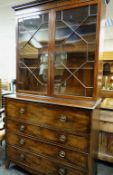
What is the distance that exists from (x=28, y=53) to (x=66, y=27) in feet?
1.94

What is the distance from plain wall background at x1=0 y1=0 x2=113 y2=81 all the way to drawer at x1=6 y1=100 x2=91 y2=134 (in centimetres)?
237

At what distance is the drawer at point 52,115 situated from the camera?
1594 mm

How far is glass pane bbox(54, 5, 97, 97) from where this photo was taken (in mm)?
1724

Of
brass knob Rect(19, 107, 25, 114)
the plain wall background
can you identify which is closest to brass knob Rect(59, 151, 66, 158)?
brass knob Rect(19, 107, 25, 114)

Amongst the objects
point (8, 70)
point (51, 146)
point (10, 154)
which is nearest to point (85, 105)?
point (51, 146)

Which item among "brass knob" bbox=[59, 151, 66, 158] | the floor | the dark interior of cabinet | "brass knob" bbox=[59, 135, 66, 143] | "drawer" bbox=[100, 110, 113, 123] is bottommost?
the floor

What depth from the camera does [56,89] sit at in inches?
76.1

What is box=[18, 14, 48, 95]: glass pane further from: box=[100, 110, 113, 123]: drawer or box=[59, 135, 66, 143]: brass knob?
box=[100, 110, 113, 123]: drawer

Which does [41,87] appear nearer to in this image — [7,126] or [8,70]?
[7,126]

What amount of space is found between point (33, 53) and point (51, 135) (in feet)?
3.35

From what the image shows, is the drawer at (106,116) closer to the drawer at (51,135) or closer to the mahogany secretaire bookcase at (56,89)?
the mahogany secretaire bookcase at (56,89)

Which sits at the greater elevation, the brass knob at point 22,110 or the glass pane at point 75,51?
the glass pane at point 75,51

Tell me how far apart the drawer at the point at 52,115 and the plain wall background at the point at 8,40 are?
237cm

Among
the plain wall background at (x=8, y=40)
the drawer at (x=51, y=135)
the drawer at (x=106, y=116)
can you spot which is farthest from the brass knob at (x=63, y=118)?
the plain wall background at (x=8, y=40)
